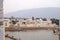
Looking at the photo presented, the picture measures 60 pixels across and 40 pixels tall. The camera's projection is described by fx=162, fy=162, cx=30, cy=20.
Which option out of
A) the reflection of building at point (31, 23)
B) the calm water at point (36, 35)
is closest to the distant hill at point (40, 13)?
the reflection of building at point (31, 23)

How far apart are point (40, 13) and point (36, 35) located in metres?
0.35

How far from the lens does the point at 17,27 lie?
97.0 inches

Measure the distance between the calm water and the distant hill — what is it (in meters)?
0.26

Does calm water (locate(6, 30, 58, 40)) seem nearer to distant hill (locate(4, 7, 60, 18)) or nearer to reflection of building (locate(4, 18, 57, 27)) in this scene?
reflection of building (locate(4, 18, 57, 27))

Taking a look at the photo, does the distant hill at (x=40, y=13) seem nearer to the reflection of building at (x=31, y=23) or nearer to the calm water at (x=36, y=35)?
the reflection of building at (x=31, y=23)

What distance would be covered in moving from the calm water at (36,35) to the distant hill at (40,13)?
0.26 m

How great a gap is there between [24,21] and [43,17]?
30 cm

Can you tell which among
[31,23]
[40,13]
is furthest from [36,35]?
[40,13]

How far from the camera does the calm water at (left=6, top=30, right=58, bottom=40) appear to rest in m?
2.47

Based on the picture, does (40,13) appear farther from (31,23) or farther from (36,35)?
(36,35)

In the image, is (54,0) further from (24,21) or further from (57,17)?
(24,21)

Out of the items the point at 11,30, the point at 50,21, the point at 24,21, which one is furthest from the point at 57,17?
the point at 11,30

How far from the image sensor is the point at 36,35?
2502mm

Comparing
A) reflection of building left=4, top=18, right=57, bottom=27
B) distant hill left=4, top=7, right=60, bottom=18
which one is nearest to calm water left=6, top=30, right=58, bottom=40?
reflection of building left=4, top=18, right=57, bottom=27
